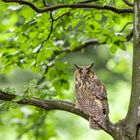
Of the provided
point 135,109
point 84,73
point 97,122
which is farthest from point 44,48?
point 135,109

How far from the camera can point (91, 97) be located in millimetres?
4328

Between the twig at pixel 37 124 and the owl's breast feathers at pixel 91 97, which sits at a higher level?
the owl's breast feathers at pixel 91 97

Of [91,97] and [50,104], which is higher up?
[50,104]

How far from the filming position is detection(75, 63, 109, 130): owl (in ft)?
13.2

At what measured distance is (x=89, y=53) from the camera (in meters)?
15.5

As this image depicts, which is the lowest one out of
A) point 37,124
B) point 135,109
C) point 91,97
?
point 37,124

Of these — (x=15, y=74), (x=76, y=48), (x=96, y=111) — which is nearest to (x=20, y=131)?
(x=76, y=48)

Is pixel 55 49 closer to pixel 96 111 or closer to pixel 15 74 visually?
pixel 96 111

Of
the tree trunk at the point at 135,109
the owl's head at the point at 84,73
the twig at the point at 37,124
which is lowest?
the twig at the point at 37,124

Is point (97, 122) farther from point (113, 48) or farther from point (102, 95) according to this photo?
point (113, 48)

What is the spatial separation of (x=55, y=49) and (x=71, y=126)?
7.28 m

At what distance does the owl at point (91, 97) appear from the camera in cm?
401

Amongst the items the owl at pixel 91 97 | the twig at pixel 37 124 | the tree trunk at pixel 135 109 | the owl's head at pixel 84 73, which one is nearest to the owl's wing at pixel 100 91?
the owl at pixel 91 97

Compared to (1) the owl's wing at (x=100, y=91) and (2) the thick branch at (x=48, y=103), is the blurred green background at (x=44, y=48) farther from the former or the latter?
(1) the owl's wing at (x=100, y=91)
